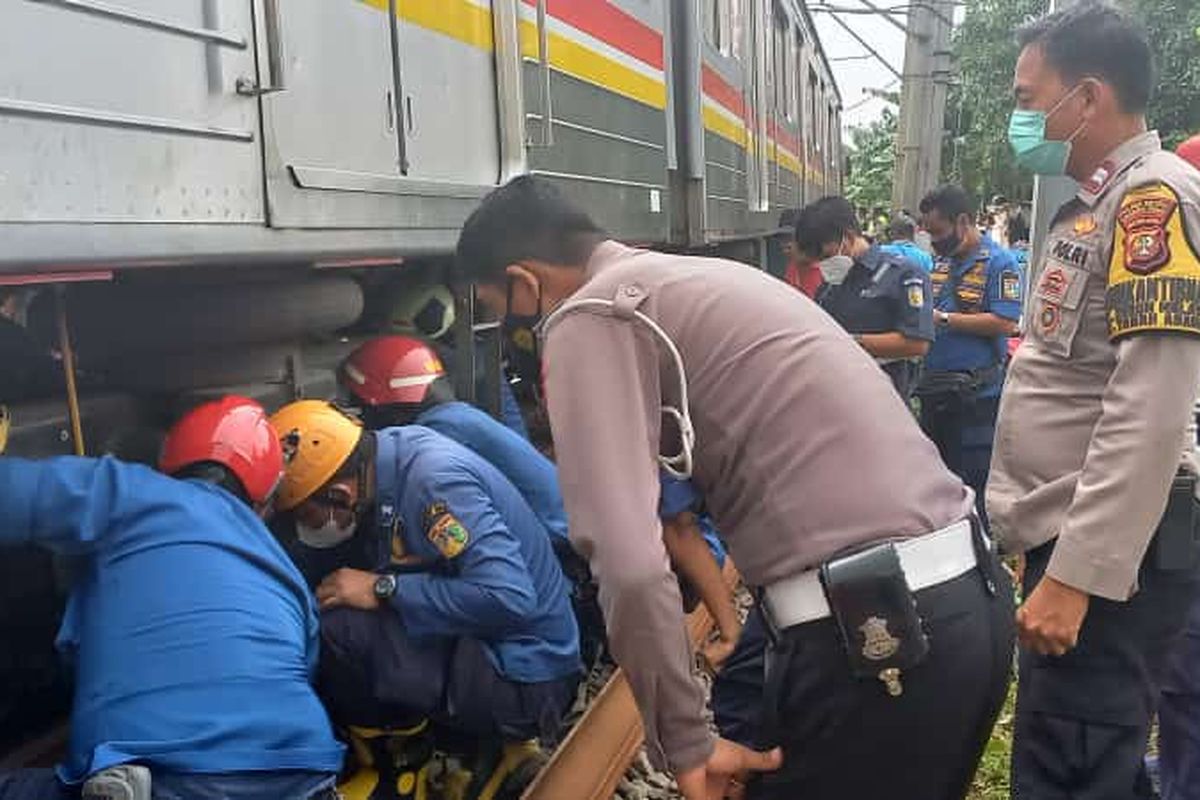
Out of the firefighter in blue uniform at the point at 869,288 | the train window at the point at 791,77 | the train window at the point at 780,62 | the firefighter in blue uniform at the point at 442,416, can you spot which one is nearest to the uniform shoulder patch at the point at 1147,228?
the firefighter in blue uniform at the point at 442,416

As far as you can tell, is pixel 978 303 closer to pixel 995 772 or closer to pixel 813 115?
pixel 995 772

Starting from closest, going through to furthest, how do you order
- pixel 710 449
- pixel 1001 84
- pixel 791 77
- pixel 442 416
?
pixel 710 449
pixel 442 416
pixel 791 77
pixel 1001 84

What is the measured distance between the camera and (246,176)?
2393mm

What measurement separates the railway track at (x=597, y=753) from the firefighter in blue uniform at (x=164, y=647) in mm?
1033

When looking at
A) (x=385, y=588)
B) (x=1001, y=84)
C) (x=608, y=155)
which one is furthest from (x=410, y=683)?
(x=1001, y=84)

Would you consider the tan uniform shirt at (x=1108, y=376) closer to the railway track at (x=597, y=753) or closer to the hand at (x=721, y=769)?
the hand at (x=721, y=769)

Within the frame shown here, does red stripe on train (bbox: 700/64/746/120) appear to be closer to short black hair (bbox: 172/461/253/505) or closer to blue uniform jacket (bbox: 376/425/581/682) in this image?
blue uniform jacket (bbox: 376/425/581/682)

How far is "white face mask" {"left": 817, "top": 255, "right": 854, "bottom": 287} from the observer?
575cm

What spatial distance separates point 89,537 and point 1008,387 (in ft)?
5.59

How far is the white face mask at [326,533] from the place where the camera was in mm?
3086

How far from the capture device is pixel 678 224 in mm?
6523

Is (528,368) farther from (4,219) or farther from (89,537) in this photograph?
(4,219)

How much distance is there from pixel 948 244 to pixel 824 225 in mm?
568

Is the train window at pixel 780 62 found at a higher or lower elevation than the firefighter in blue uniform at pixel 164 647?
higher
